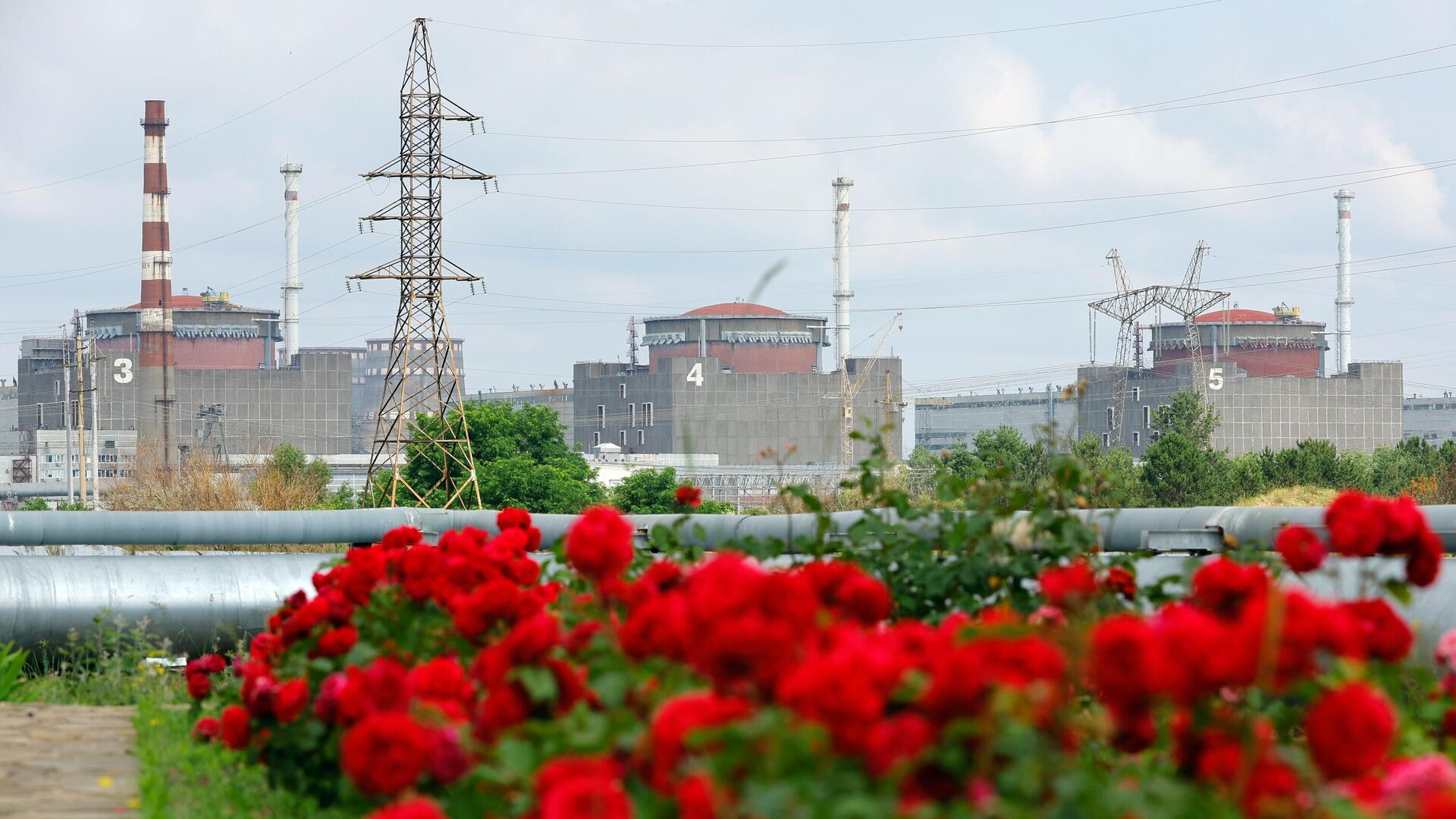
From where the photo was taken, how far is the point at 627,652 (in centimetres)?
229

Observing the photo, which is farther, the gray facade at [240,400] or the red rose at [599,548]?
the gray facade at [240,400]

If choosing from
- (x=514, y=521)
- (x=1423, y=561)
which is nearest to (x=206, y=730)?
(x=514, y=521)

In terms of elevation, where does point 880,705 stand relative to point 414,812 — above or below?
above

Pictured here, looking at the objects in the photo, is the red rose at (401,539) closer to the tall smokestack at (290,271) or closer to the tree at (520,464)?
the tree at (520,464)

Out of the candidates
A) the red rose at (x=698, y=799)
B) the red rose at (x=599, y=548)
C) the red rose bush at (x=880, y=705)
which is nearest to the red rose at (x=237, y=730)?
the red rose bush at (x=880, y=705)

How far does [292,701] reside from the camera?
3619mm

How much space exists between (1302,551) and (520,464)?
187 feet

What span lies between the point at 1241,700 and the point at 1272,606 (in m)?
1.50

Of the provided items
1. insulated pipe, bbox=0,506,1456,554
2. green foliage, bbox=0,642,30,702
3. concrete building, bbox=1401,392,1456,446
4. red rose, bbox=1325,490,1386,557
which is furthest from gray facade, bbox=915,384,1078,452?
red rose, bbox=1325,490,1386,557

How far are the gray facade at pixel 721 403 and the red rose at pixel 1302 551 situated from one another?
378 feet

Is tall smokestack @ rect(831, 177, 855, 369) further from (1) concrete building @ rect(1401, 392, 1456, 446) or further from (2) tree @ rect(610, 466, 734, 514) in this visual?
(2) tree @ rect(610, 466, 734, 514)

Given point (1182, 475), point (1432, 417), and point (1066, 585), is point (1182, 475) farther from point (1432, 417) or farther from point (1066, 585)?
point (1432, 417)

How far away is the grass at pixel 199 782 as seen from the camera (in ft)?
12.7

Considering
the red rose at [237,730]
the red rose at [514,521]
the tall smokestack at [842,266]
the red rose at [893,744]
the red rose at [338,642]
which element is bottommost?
the red rose at [237,730]
